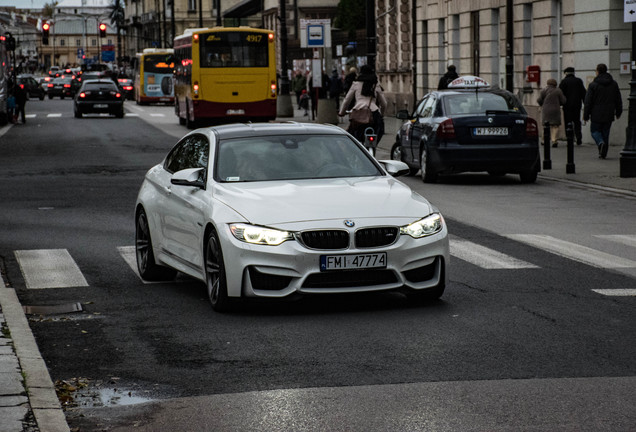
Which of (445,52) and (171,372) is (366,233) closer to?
(171,372)

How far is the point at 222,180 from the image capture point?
980 cm

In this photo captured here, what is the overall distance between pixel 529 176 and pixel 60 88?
3007 inches

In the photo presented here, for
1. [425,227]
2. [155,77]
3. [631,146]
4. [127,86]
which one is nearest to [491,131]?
[631,146]

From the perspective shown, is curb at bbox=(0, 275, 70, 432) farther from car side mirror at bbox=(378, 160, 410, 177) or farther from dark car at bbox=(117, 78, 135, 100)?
dark car at bbox=(117, 78, 135, 100)

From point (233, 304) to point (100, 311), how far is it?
1.02m

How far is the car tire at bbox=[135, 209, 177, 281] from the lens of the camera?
10.9m

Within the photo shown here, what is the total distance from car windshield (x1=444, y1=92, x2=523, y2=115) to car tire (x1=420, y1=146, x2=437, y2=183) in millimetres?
826

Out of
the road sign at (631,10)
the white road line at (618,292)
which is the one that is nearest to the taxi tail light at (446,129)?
the road sign at (631,10)

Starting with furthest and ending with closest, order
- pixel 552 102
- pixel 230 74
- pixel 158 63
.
→ pixel 158 63
pixel 230 74
pixel 552 102

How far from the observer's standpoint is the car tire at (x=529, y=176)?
2083 centimetres

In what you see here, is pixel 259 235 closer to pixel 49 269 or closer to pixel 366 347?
pixel 366 347

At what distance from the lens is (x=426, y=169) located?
69.2 ft

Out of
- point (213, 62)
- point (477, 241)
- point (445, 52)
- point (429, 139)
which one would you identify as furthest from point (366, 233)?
point (445, 52)

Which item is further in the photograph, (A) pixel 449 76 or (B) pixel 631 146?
(A) pixel 449 76
